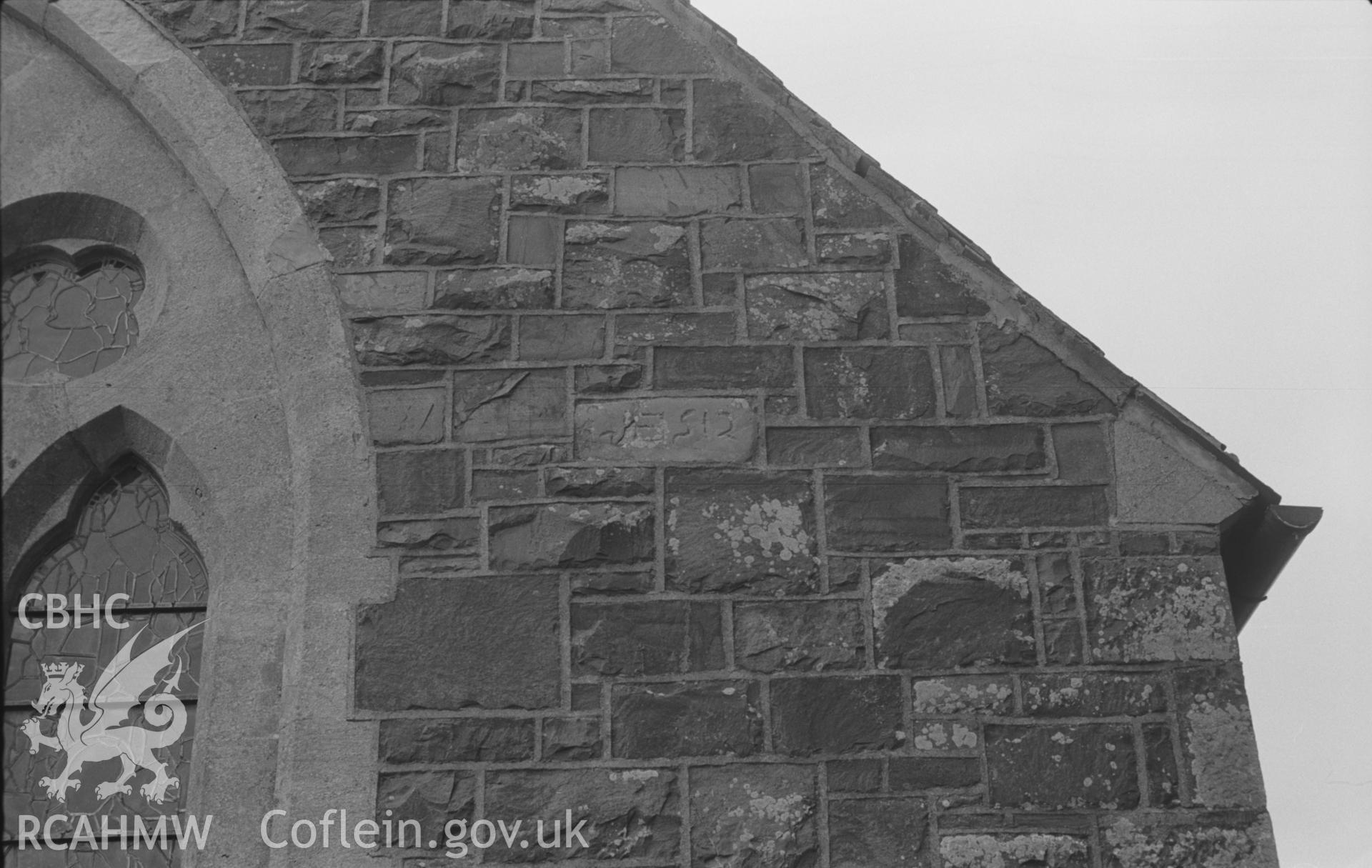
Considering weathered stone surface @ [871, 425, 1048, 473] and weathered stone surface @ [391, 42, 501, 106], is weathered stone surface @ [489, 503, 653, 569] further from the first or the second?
weathered stone surface @ [391, 42, 501, 106]

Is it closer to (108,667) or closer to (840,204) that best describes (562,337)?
(840,204)

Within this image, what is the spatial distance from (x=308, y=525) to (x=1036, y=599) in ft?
6.17

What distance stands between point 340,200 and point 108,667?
1451mm

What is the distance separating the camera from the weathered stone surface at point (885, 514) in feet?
12.3

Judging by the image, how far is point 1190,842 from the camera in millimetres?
3400

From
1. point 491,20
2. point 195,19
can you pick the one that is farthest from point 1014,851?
point 195,19

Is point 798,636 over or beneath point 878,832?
over

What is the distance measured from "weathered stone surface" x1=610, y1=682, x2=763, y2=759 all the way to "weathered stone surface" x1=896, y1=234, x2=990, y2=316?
1.21 m

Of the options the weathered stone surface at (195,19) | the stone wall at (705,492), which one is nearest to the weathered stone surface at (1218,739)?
the stone wall at (705,492)

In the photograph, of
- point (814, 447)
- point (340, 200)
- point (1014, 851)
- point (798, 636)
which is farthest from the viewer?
point (340, 200)

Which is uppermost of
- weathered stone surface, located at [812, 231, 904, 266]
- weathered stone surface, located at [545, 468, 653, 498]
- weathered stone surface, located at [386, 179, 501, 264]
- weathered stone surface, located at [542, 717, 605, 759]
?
weathered stone surface, located at [386, 179, 501, 264]

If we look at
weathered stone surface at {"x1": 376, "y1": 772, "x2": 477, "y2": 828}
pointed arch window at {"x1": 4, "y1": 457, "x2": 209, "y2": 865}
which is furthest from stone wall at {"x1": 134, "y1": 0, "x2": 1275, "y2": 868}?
pointed arch window at {"x1": 4, "y1": 457, "x2": 209, "y2": 865}

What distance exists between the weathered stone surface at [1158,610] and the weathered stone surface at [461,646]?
1.39 meters

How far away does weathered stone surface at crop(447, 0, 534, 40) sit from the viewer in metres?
4.48
